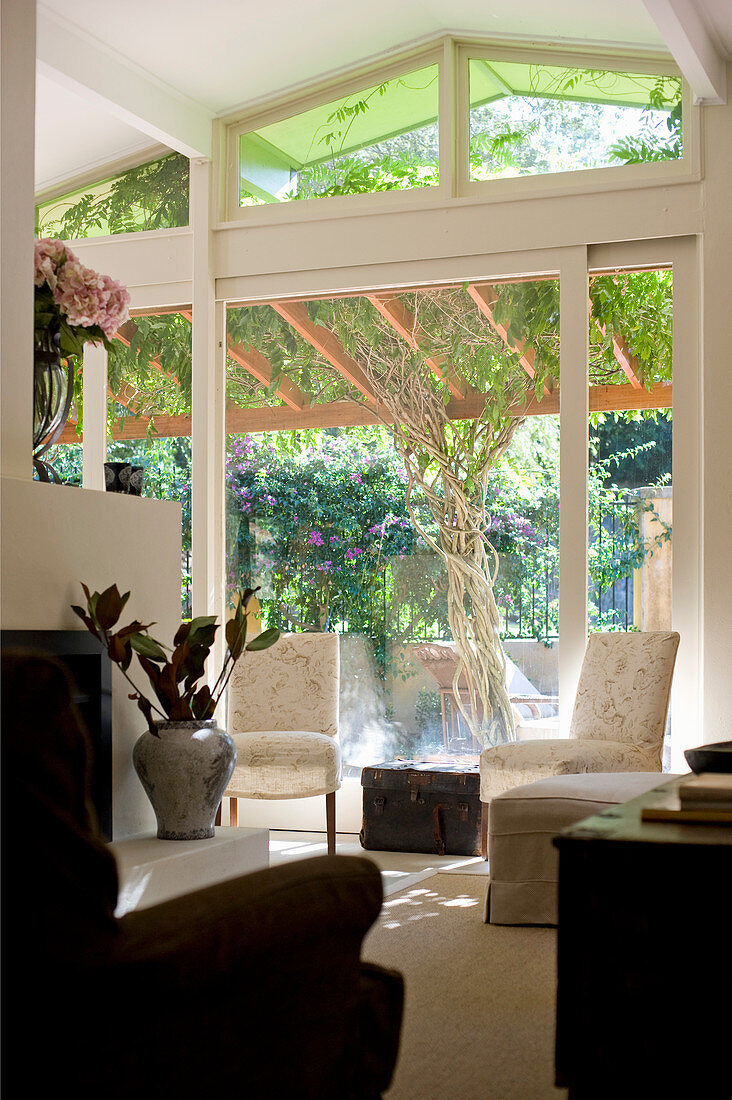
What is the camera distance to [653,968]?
1526 mm

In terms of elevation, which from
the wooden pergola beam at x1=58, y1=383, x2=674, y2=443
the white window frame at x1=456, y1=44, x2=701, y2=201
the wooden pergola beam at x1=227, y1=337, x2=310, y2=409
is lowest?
the wooden pergola beam at x1=58, y1=383, x2=674, y2=443

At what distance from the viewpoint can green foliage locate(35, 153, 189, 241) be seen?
5.67 metres

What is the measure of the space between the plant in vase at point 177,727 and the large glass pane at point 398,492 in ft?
7.21

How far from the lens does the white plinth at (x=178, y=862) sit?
2.69 metres

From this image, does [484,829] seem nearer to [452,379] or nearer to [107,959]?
[452,379]

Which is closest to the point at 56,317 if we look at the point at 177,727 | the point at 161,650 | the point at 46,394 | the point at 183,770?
the point at 46,394

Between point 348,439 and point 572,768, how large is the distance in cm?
208

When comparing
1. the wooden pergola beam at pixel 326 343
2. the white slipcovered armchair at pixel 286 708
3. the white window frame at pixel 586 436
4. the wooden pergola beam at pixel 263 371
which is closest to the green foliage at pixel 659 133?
the white window frame at pixel 586 436

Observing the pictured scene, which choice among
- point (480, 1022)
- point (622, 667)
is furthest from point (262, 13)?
point (480, 1022)

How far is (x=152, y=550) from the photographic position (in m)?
3.44

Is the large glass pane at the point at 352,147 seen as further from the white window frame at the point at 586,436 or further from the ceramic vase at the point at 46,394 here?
the ceramic vase at the point at 46,394

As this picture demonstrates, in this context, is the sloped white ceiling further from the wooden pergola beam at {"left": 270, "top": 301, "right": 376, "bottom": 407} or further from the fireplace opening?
the fireplace opening

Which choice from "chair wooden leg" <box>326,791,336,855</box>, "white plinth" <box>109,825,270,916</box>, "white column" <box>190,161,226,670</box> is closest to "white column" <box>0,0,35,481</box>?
"white plinth" <box>109,825,270,916</box>

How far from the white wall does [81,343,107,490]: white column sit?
7.58 feet
